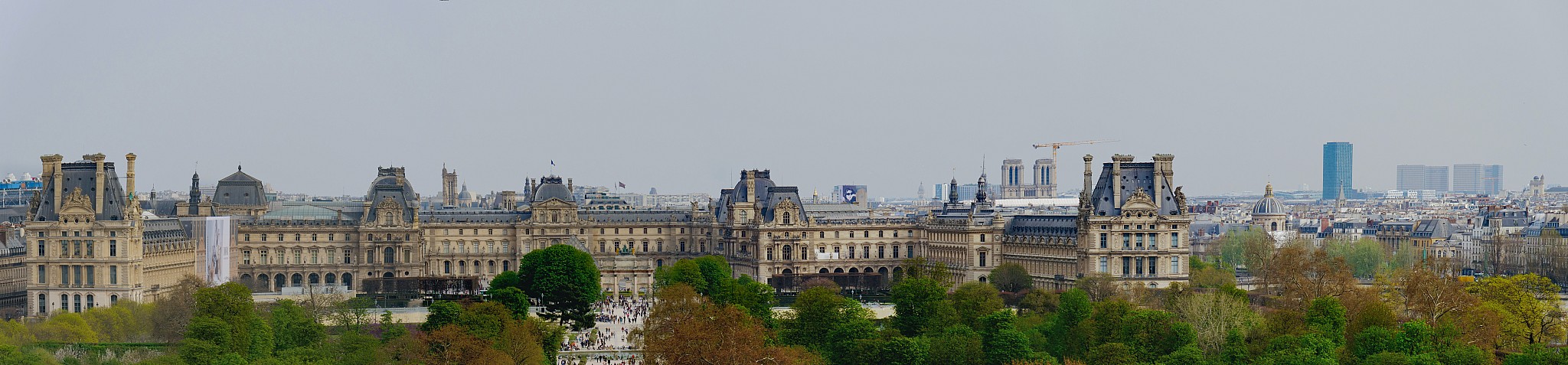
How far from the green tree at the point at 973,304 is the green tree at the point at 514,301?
2238 centimetres

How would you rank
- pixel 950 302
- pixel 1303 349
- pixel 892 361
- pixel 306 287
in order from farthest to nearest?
pixel 306 287
pixel 950 302
pixel 892 361
pixel 1303 349

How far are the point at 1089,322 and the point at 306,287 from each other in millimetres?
77061

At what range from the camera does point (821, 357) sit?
355 ft

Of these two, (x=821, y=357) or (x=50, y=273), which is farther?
(x=50, y=273)

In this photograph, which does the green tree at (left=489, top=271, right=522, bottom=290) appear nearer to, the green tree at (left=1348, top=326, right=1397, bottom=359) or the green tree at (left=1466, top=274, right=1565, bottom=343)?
the green tree at (left=1348, top=326, right=1397, bottom=359)

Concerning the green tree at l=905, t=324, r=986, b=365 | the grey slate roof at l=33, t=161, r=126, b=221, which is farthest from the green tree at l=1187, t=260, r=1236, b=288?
the grey slate roof at l=33, t=161, r=126, b=221

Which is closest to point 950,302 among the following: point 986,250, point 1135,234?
point 1135,234

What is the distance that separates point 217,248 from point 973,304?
6664 centimetres

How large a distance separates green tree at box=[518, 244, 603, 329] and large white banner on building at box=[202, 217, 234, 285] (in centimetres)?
3321

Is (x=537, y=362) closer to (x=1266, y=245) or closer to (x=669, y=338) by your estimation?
(x=669, y=338)

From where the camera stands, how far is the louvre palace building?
14625 cm

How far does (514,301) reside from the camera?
407 ft

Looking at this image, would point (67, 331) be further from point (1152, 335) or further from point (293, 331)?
point (1152, 335)

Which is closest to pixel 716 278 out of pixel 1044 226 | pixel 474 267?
pixel 1044 226
